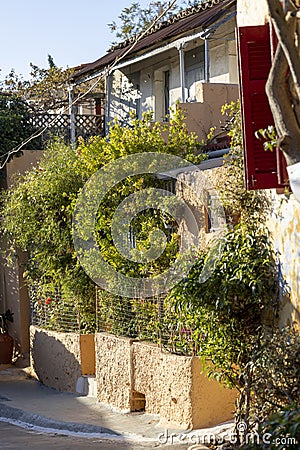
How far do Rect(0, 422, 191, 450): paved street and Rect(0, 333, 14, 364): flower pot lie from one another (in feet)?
22.1

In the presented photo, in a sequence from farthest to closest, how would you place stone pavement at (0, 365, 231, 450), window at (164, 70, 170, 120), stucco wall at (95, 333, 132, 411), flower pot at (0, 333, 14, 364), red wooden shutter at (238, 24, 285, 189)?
window at (164, 70, 170, 120) → flower pot at (0, 333, 14, 364) → stucco wall at (95, 333, 132, 411) → stone pavement at (0, 365, 231, 450) → red wooden shutter at (238, 24, 285, 189)

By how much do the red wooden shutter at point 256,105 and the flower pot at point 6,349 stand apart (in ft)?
35.8

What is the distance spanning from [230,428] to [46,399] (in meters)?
5.07

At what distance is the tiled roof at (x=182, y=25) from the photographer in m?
17.6

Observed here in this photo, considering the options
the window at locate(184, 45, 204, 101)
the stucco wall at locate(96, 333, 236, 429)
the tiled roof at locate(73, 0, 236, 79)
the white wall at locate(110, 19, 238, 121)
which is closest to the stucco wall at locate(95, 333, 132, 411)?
the stucco wall at locate(96, 333, 236, 429)

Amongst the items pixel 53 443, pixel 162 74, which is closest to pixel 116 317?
pixel 53 443

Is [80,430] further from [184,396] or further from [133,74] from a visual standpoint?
[133,74]

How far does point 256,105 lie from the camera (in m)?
8.65

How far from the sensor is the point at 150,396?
11.6m

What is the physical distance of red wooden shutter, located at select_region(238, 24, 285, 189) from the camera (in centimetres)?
865

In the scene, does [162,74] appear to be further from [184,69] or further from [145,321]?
[145,321]

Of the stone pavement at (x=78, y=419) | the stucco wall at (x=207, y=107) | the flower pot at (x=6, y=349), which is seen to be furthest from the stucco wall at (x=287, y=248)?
the flower pot at (x=6, y=349)

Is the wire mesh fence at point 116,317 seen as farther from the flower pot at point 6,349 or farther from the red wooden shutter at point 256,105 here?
the red wooden shutter at point 256,105

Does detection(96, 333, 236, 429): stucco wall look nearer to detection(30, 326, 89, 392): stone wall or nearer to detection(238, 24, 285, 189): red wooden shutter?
detection(30, 326, 89, 392): stone wall
